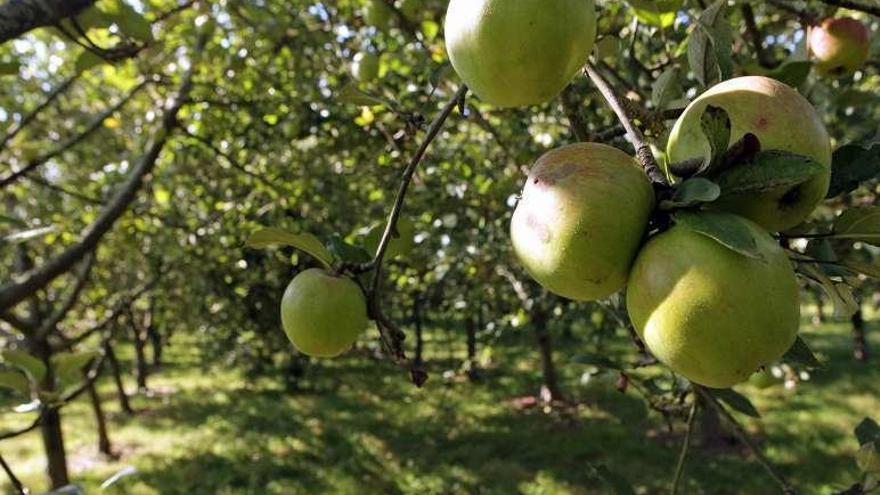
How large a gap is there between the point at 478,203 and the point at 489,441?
4111mm

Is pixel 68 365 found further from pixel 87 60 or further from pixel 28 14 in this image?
pixel 28 14

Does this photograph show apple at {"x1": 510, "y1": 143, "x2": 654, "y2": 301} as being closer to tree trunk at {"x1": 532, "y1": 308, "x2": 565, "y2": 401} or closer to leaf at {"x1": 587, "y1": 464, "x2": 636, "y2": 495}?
leaf at {"x1": 587, "y1": 464, "x2": 636, "y2": 495}

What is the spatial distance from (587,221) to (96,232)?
2.02 m

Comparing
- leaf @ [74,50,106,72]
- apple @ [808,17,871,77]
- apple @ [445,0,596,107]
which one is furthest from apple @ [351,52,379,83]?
apple @ [445,0,596,107]

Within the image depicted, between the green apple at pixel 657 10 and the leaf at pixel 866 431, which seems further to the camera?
the leaf at pixel 866 431

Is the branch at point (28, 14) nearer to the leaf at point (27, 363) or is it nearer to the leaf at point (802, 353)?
the leaf at point (27, 363)

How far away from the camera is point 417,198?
317 centimetres

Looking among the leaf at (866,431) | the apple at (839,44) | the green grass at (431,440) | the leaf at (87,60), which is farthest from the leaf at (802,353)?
the green grass at (431,440)

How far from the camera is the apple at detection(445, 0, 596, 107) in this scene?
720 millimetres

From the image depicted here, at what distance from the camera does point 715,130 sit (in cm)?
68

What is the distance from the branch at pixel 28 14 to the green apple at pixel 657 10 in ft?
4.04

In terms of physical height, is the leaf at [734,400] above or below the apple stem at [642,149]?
below

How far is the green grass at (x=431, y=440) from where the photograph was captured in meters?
5.59

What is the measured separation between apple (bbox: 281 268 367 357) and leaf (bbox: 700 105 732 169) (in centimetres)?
70
